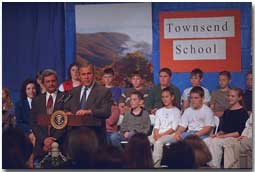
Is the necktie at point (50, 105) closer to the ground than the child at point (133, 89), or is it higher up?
closer to the ground

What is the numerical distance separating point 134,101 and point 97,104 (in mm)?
241

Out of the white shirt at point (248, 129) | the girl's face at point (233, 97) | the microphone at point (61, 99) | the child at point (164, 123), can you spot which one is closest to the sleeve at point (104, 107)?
the microphone at point (61, 99)

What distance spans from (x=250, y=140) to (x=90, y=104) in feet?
3.45

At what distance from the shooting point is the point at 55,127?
390cm

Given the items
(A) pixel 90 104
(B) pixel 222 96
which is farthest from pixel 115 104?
(B) pixel 222 96

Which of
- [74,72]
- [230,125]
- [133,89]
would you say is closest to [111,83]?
[133,89]

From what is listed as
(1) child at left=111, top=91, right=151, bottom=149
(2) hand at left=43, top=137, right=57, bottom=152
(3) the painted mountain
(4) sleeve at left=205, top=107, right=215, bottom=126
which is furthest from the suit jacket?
(4) sleeve at left=205, top=107, right=215, bottom=126

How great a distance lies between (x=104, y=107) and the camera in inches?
153

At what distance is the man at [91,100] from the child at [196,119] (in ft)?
1.56

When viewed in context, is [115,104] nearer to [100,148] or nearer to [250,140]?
[100,148]

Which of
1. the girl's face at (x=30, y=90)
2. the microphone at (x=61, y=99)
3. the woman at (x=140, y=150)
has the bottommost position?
the woman at (x=140, y=150)

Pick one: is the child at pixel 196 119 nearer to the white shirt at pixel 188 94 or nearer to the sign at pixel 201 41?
the white shirt at pixel 188 94

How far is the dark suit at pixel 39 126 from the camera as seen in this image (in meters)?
3.90

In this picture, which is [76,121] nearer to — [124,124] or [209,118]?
[124,124]
